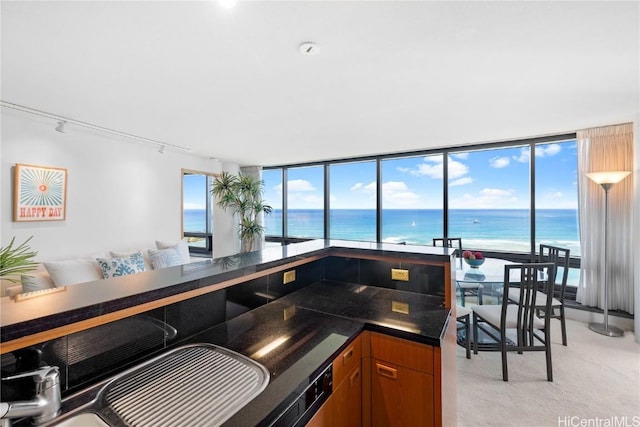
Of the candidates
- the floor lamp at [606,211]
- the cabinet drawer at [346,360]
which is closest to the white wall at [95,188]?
the cabinet drawer at [346,360]

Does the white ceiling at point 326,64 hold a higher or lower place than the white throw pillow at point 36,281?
higher

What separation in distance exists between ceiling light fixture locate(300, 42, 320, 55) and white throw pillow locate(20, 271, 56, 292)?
2.94m

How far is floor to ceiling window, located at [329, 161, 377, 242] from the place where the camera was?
5453 mm

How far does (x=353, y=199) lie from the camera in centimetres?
617

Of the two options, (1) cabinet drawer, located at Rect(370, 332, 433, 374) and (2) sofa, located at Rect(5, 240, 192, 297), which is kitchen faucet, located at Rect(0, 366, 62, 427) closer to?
(1) cabinet drawer, located at Rect(370, 332, 433, 374)

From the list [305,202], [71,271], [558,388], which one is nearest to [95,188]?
[71,271]

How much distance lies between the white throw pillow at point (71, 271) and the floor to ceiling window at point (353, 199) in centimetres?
387

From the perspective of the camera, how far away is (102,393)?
0.83 meters

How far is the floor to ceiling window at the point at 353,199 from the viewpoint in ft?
17.9

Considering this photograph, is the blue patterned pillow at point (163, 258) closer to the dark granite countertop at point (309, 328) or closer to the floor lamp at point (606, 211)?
the dark granite countertop at point (309, 328)

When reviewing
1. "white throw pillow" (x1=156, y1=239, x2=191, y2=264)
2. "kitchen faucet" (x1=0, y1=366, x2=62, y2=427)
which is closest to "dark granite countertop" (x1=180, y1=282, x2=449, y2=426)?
"kitchen faucet" (x1=0, y1=366, x2=62, y2=427)

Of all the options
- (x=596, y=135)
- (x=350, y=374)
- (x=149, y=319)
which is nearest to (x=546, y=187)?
(x=596, y=135)

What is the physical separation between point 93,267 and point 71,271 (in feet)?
0.87

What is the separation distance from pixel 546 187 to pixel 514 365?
254 cm
